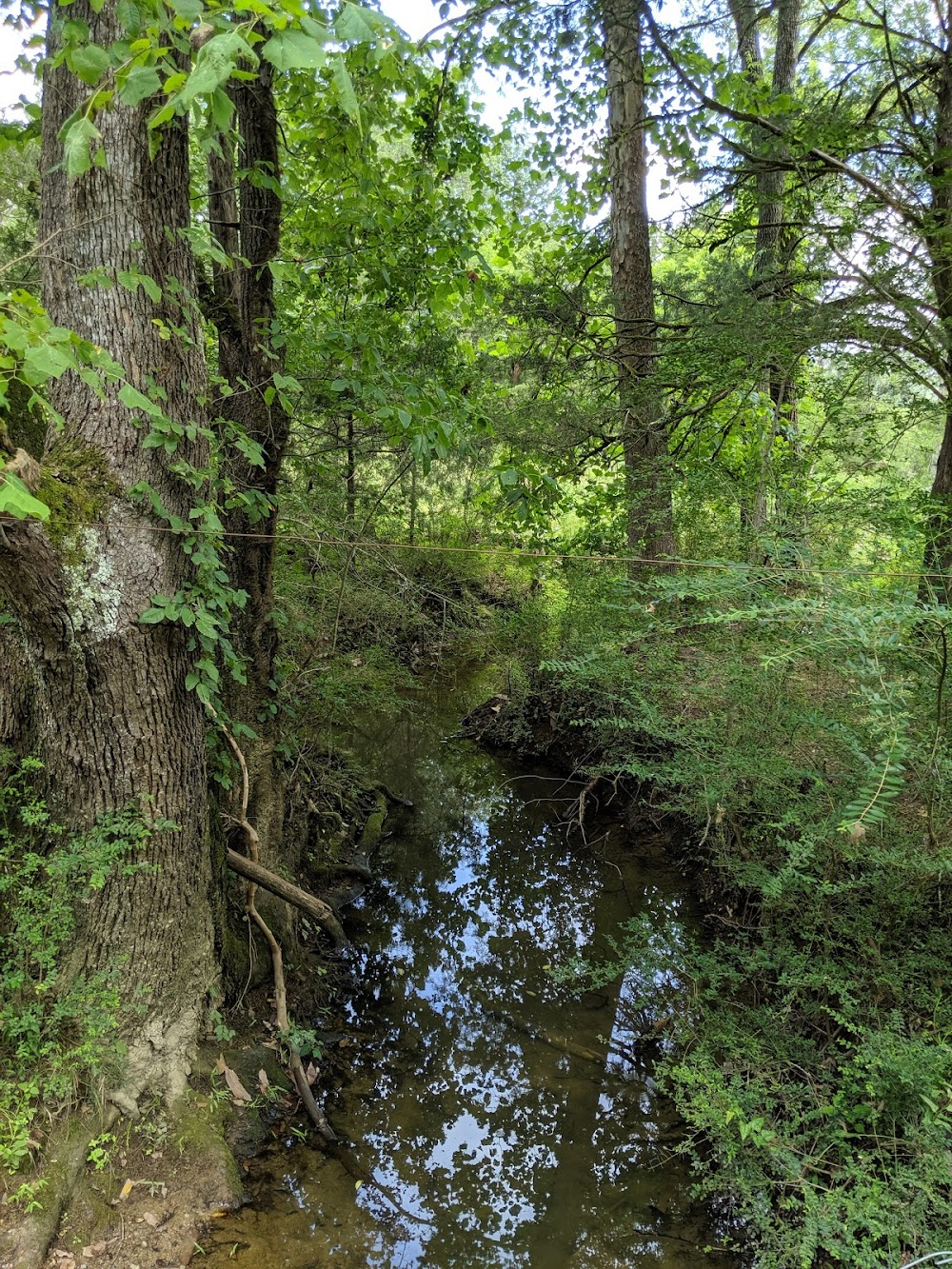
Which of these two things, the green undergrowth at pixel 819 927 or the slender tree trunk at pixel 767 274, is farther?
the slender tree trunk at pixel 767 274

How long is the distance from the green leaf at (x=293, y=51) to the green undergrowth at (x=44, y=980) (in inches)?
92.0

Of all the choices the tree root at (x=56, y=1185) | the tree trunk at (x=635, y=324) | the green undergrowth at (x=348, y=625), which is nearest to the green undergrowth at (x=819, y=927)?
the tree trunk at (x=635, y=324)

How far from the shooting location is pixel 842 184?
4477mm

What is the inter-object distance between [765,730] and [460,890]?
295 centimetres

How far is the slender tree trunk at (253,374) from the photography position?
3162 millimetres

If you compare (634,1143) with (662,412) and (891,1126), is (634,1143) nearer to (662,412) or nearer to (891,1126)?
(891,1126)

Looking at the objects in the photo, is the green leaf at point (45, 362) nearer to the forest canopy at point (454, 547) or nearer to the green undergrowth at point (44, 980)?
the forest canopy at point (454, 547)

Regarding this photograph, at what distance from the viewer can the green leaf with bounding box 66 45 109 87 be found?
4.44ft

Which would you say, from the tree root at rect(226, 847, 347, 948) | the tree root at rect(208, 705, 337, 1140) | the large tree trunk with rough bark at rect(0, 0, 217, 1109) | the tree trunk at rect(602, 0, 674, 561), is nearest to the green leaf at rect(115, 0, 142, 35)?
the large tree trunk with rough bark at rect(0, 0, 217, 1109)

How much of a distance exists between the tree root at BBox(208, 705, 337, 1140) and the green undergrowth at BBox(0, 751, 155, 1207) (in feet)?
2.50

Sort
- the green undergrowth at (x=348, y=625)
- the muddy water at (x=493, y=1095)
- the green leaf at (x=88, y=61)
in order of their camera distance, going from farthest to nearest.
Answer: the green undergrowth at (x=348, y=625) < the muddy water at (x=493, y=1095) < the green leaf at (x=88, y=61)

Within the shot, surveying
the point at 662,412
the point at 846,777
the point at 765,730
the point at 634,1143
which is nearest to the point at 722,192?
the point at 662,412

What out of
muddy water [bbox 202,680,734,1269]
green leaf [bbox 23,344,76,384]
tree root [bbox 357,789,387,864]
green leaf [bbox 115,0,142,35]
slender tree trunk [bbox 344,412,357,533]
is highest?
green leaf [bbox 115,0,142,35]

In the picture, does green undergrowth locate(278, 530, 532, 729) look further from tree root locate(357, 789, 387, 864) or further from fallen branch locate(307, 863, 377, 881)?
fallen branch locate(307, 863, 377, 881)
